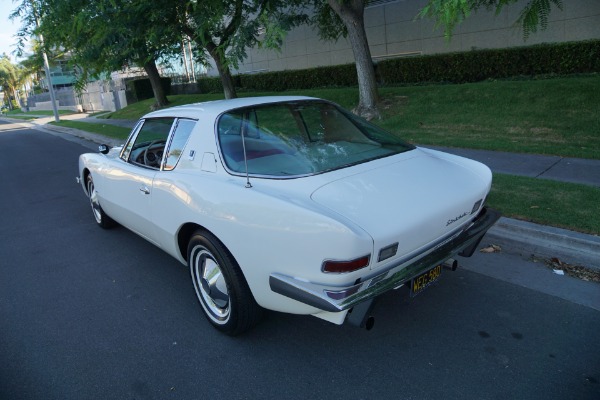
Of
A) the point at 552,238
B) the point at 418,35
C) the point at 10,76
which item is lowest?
the point at 552,238

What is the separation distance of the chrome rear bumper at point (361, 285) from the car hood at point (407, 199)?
88 millimetres

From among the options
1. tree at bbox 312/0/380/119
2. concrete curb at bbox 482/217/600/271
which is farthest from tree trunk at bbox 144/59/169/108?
concrete curb at bbox 482/217/600/271

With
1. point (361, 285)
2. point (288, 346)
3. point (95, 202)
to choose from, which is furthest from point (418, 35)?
point (361, 285)

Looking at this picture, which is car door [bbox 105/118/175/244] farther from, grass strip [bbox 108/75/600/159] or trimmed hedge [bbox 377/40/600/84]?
trimmed hedge [bbox 377/40/600/84]

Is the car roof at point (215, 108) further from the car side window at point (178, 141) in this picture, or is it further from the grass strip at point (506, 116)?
the grass strip at point (506, 116)

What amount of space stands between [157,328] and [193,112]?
170cm

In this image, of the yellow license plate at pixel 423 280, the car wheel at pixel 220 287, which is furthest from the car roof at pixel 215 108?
the yellow license plate at pixel 423 280

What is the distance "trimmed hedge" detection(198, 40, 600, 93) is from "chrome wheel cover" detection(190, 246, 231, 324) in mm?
11967

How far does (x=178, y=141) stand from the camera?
3744mm

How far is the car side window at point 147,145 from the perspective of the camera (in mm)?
4320

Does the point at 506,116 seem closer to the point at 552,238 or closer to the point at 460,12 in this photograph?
the point at 460,12

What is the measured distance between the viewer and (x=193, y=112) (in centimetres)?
372

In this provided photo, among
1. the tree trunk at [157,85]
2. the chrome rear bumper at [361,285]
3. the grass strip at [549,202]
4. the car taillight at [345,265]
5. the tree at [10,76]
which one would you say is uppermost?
the tree at [10,76]

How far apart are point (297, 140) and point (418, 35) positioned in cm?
1430
